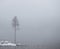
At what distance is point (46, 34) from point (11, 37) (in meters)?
0.75

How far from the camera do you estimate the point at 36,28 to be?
1948 millimetres

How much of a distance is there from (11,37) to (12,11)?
21.5 inches

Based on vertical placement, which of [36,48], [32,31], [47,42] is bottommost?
[36,48]

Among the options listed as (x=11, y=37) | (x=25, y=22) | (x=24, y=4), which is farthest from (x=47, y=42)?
(x=24, y=4)

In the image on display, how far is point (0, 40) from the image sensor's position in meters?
1.92

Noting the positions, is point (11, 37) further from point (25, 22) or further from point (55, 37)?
point (55, 37)

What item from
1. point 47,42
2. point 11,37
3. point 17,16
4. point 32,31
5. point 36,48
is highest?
point 17,16

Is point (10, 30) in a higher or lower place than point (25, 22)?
lower

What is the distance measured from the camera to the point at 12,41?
1.94 metres

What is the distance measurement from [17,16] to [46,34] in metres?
0.73

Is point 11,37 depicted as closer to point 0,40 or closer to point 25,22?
point 0,40

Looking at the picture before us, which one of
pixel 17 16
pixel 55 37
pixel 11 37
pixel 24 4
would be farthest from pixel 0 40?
pixel 55 37

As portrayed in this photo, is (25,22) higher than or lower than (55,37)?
higher

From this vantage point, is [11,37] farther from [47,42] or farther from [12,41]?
[47,42]
